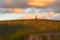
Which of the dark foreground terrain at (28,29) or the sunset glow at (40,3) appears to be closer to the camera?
the dark foreground terrain at (28,29)

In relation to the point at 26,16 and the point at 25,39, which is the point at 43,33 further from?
the point at 26,16

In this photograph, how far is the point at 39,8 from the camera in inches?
49.5

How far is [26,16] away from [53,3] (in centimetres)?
29

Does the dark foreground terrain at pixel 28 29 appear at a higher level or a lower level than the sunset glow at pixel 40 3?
lower

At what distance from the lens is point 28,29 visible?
3.21 ft

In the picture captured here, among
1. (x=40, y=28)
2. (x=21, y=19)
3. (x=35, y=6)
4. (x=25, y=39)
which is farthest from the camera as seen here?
(x=35, y=6)

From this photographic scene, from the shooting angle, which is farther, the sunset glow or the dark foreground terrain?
the sunset glow

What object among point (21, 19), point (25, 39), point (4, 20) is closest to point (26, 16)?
point (21, 19)

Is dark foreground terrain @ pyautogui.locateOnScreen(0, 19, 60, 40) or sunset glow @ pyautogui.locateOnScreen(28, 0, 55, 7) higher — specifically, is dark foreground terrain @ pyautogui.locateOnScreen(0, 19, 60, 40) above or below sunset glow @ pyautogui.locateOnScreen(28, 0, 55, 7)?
below

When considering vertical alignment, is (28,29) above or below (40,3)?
below

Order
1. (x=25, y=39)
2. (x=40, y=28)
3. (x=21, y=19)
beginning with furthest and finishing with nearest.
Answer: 1. (x=21, y=19)
2. (x=40, y=28)
3. (x=25, y=39)

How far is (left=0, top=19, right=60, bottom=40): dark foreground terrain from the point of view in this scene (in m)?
0.91

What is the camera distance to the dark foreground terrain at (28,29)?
0.91m

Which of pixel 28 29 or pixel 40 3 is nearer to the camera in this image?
pixel 28 29
